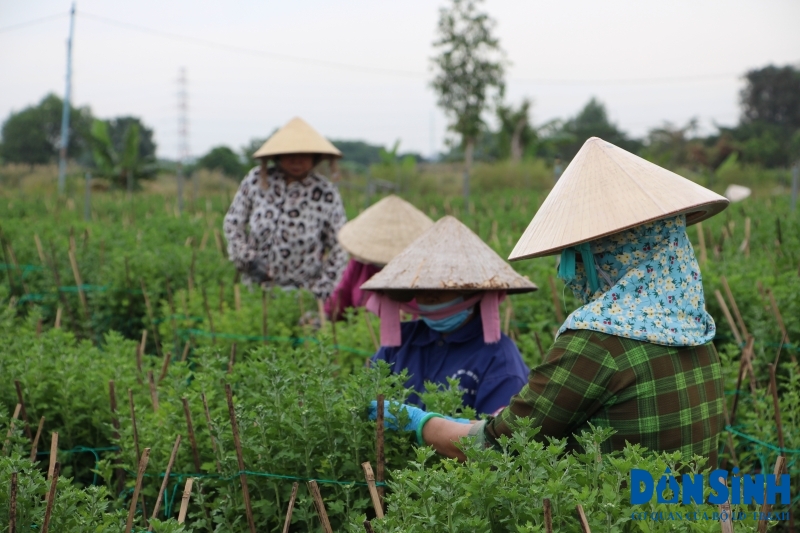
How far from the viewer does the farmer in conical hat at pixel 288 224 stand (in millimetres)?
6012

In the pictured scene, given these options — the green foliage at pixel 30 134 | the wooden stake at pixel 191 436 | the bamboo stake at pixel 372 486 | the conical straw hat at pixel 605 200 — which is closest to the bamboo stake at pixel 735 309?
the conical straw hat at pixel 605 200

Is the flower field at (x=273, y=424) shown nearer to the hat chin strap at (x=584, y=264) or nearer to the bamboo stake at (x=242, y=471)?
the bamboo stake at (x=242, y=471)

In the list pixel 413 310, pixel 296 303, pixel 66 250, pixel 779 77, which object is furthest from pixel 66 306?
pixel 779 77

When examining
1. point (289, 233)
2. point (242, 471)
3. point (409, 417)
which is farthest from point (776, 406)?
point (289, 233)

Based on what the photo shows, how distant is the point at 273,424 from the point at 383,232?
266cm

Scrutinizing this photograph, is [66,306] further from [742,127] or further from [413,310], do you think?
[742,127]

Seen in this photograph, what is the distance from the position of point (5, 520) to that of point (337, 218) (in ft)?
13.1

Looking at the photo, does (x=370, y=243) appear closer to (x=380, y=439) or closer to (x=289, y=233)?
(x=289, y=233)

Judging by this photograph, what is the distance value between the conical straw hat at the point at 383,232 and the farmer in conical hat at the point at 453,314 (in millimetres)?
1383

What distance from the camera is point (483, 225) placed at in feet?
35.4

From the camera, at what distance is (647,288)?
2260mm

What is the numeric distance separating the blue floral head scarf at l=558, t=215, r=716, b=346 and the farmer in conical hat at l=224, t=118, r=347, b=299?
3.73 m

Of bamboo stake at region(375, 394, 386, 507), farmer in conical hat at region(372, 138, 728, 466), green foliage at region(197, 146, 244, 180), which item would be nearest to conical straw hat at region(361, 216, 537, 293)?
farmer in conical hat at region(372, 138, 728, 466)

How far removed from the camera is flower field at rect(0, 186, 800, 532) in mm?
1939
